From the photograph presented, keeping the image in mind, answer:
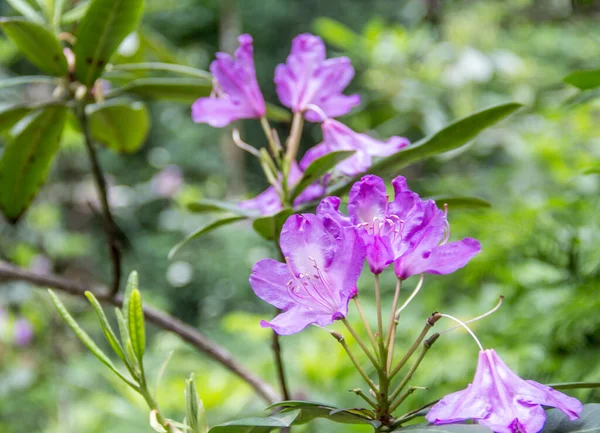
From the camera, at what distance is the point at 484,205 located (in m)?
0.52

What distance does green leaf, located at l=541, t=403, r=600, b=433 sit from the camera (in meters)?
0.30

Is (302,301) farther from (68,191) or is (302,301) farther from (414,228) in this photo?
(68,191)

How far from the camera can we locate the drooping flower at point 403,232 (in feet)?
1.18

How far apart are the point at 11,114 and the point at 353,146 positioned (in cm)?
43

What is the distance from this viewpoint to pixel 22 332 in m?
2.06

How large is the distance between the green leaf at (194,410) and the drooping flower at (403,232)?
0.14m

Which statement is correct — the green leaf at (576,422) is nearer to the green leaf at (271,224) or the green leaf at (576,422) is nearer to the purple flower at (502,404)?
the purple flower at (502,404)

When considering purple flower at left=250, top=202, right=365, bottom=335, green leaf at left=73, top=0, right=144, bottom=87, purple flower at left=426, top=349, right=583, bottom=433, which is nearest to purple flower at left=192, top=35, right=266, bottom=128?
green leaf at left=73, top=0, right=144, bottom=87

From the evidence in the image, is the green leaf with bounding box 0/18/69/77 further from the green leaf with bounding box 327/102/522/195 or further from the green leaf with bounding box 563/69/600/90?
the green leaf with bounding box 563/69/600/90

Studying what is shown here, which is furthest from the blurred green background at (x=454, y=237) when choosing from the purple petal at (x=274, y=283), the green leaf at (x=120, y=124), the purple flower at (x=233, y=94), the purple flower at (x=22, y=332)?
the purple petal at (x=274, y=283)

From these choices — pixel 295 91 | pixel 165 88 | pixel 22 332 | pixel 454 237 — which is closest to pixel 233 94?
pixel 295 91

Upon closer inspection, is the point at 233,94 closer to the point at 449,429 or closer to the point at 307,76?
the point at 307,76

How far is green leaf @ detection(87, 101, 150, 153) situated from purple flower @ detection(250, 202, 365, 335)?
1.53ft

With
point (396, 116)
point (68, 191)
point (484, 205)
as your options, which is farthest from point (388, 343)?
point (68, 191)
